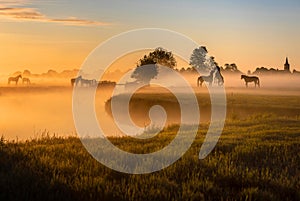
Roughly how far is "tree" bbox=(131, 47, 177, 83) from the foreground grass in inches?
3436

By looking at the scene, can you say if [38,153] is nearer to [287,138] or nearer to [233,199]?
[233,199]

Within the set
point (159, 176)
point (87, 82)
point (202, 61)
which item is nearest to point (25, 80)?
point (87, 82)

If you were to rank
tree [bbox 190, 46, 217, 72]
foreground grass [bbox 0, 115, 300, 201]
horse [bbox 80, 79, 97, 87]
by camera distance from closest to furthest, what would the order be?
foreground grass [bbox 0, 115, 300, 201] → tree [bbox 190, 46, 217, 72] → horse [bbox 80, 79, 97, 87]

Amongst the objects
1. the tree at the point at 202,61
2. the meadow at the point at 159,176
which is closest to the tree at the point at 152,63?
the tree at the point at 202,61

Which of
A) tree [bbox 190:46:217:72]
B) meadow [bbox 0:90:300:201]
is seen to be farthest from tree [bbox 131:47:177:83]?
meadow [bbox 0:90:300:201]

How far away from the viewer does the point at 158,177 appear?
13.0 meters

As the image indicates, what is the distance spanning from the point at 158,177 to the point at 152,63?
94.0 m

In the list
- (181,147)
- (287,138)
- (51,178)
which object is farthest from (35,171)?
(287,138)

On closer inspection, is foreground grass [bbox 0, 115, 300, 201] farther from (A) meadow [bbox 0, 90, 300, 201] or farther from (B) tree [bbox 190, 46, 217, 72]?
(B) tree [bbox 190, 46, 217, 72]

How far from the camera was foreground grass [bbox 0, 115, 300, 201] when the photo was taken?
452 inches

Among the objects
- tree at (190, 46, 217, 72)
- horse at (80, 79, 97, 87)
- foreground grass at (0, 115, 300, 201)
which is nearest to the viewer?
foreground grass at (0, 115, 300, 201)

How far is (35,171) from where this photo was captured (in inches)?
514

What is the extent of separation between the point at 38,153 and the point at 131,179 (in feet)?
15.6

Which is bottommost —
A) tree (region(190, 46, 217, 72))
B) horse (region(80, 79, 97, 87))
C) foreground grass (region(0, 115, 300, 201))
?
foreground grass (region(0, 115, 300, 201))
